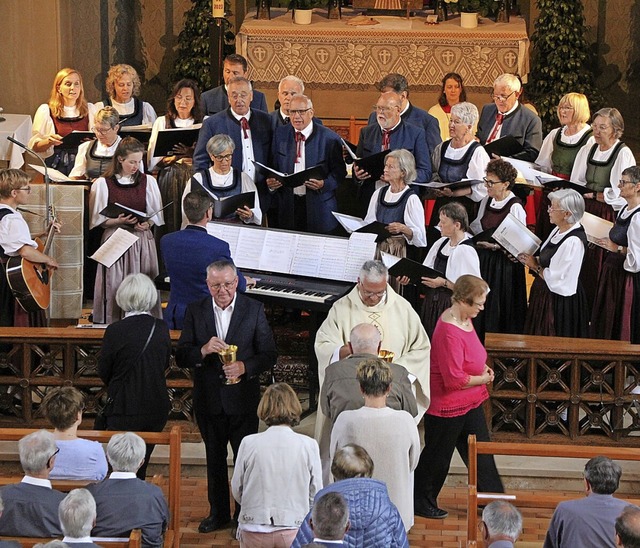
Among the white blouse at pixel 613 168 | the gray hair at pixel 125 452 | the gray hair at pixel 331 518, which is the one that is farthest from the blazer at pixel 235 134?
the gray hair at pixel 331 518

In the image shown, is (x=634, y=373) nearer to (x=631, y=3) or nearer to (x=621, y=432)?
(x=621, y=432)

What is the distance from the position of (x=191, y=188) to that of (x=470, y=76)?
228 inches

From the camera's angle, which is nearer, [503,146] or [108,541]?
[108,541]

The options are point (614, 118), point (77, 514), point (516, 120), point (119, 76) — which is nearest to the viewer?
point (77, 514)

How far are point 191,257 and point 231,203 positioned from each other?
1.15 metres

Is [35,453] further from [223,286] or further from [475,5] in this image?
[475,5]

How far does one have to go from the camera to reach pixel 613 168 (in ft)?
30.6

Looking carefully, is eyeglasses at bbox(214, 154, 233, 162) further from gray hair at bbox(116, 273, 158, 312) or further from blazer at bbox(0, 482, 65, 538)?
blazer at bbox(0, 482, 65, 538)

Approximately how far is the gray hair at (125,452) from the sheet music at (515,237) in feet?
11.4

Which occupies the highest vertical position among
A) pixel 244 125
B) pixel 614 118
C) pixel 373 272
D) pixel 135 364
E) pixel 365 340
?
pixel 614 118

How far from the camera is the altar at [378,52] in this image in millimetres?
14016

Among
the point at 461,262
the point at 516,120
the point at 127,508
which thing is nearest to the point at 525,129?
the point at 516,120

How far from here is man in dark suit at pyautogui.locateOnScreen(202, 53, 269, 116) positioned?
409 inches

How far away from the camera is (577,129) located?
9.83m
